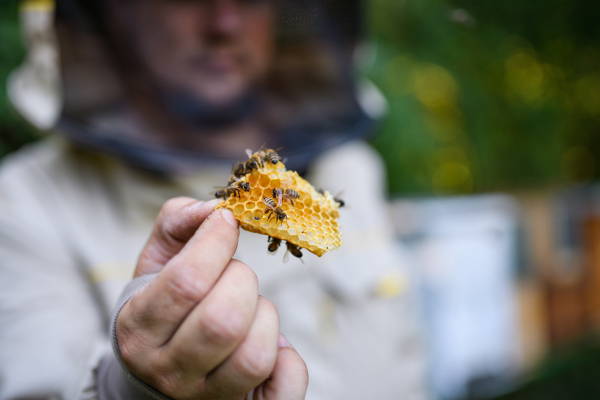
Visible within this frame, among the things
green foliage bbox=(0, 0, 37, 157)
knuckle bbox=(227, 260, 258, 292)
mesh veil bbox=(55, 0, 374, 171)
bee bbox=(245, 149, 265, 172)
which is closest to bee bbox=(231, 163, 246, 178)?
bee bbox=(245, 149, 265, 172)

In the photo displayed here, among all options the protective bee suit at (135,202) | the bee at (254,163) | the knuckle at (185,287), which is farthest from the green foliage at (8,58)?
the knuckle at (185,287)

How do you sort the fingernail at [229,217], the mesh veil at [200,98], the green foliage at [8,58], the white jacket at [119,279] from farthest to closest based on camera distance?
the green foliage at [8,58], the mesh veil at [200,98], the white jacket at [119,279], the fingernail at [229,217]

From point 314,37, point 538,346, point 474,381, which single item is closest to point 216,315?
point 314,37

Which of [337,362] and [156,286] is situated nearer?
[156,286]

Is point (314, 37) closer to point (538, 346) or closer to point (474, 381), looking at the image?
point (474, 381)

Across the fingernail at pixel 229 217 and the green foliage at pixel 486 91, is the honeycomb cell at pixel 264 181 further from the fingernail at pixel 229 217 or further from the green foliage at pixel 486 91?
the green foliage at pixel 486 91

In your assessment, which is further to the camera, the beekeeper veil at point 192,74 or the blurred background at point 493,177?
the blurred background at point 493,177

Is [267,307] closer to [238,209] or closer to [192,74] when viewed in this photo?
[238,209]

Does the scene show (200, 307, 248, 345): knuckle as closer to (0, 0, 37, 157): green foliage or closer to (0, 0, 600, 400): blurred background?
(0, 0, 37, 157): green foliage
